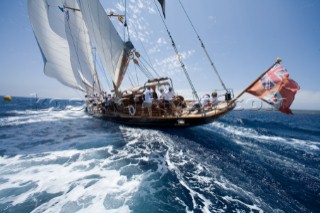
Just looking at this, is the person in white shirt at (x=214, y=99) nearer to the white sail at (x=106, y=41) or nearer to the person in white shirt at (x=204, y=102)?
the person in white shirt at (x=204, y=102)

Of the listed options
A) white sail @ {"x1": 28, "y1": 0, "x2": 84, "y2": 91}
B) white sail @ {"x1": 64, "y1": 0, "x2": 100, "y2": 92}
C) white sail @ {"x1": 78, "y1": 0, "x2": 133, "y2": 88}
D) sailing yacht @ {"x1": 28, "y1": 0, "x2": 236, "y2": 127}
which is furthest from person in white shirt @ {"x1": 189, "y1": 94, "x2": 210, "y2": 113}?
white sail @ {"x1": 28, "y1": 0, "x2": 84, "y2": 91}

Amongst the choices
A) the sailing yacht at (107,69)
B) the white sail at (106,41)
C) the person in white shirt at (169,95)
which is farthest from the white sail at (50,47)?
the person in white shirt at (169,95)

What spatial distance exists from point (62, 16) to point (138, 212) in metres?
26.3

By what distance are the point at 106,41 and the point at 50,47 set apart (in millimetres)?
9438

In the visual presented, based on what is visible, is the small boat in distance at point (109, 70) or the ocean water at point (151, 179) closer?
the ocean water at point (151, 179)

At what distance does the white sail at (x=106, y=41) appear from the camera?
→ 1529 centimetres

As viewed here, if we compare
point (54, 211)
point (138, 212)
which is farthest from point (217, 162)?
point (54, 211)

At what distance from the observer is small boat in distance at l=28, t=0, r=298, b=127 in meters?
11.2

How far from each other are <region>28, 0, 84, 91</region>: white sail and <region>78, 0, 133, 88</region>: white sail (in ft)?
23.2

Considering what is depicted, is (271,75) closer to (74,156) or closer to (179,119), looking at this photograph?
(179,119)

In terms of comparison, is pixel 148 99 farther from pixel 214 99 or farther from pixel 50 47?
pixel 50 47

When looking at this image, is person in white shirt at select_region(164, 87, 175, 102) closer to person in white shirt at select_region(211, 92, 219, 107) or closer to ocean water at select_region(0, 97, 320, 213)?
person in white shirt at select_region(211, 92, 219, 107)

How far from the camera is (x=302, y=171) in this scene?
709 cm

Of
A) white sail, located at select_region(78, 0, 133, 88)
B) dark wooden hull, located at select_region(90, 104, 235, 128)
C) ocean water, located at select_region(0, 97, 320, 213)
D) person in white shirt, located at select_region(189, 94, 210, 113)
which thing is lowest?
ocean water, located at select_region(0, 97, 320, 213)
